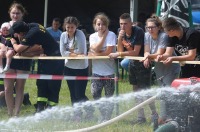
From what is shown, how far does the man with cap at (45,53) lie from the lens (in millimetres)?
8906

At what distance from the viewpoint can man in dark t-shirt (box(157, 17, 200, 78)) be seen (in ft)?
24.1

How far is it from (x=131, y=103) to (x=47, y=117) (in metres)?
1.20

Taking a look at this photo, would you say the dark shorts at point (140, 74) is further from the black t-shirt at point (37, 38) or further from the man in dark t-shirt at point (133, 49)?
the black t-shirt at point (37, 38)

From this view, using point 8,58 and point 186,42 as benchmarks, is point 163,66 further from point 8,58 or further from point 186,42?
point 8,58

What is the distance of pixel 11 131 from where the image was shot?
22.6ft

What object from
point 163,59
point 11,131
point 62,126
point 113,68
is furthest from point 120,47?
point 11,131

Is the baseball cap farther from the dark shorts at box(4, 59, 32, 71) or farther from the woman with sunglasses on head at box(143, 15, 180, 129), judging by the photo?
the woman with sunglasses on head at box(143, 15, 180, 129)

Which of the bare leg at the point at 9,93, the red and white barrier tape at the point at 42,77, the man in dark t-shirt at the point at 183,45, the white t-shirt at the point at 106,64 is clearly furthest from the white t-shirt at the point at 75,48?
the man in dark t-shirt at the point at 183,45

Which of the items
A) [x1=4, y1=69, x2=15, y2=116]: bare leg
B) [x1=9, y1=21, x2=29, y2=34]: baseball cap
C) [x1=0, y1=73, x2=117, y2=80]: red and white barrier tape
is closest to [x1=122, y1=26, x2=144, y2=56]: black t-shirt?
[x1=0, y1=73, x2=117, y2=80]: red and white barrier tape

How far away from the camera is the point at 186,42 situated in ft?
24.5

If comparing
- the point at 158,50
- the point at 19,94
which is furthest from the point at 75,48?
the point at 158,50

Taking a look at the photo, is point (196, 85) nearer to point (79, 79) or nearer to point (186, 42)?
point (186, 42)

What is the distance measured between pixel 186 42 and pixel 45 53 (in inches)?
102

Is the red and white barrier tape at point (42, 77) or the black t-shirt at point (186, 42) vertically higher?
the black t-shirt at point (186, 42)
